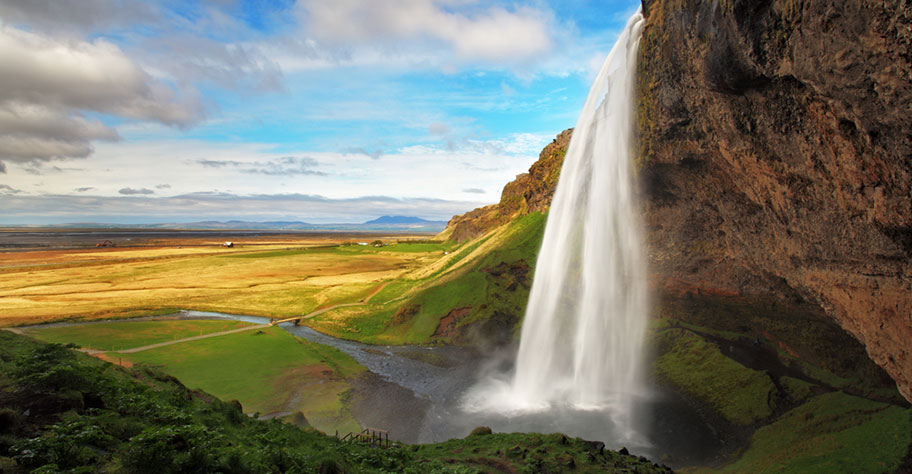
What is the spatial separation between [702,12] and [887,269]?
1024 centimetres

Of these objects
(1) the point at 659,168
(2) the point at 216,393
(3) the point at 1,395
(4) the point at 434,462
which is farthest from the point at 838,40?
(2) the point at 216,393

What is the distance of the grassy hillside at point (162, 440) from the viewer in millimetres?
6941

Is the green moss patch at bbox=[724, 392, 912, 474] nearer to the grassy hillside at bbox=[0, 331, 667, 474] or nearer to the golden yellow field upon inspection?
the grassy hillside at bbox=[0, 331, 667, 474]

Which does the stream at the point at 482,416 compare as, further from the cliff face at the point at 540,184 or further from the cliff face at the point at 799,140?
the cliff face at the point at 540,184

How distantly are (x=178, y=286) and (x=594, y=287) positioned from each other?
62184 millimetres

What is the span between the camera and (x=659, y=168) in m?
22.2

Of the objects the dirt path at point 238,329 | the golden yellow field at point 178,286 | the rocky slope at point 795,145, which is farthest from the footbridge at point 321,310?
the rocky slope at point 795,145

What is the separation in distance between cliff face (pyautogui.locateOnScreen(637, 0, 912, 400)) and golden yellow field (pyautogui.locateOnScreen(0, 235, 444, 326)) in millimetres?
40492

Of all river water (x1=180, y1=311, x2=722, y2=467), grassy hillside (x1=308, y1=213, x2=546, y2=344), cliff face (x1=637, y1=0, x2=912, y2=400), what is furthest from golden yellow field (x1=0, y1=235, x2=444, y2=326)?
cliff face (x1=637, y1=0, x2=912, y2=400)

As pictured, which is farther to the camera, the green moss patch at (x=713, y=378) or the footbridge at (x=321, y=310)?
the footbridge at (x=321, y=310)

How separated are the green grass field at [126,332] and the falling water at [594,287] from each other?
92.3 ft

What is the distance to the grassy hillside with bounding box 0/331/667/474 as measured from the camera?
694 cm

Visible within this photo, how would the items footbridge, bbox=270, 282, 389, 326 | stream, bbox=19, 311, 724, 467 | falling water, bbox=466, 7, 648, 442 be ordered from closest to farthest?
stream, bbox=19, 311, 724, 467, falling water, bbox=466, 7, 648, 442, footbridge, bbox=270, 282, 389, 326

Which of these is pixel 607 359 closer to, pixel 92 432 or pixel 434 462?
pixel 434 462
